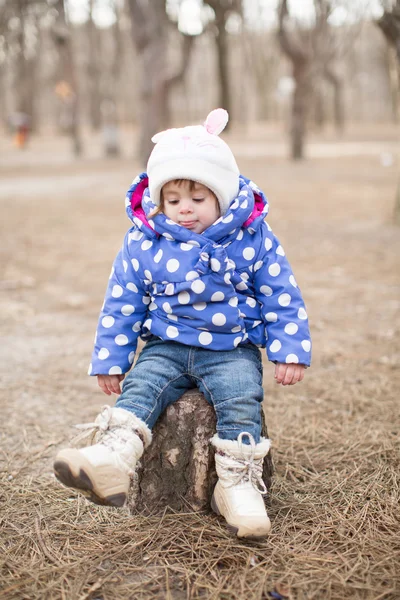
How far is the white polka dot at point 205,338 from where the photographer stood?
198cm

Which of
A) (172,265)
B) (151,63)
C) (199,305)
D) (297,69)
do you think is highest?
(151,63)

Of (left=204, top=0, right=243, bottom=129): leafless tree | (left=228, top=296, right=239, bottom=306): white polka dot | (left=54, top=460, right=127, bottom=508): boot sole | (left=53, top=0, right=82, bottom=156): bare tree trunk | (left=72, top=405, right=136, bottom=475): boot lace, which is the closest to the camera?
(left=54, top=460, right=127, bottom=508): boot sole

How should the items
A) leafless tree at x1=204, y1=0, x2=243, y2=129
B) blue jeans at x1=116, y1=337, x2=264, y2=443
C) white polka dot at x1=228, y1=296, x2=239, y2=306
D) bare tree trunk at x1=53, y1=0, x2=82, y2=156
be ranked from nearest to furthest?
blue jeans at x1=116, y1=337, x2=264, y2=443
white polka dot at x1=228, y1=296, x2=239, y2=306
bare tree trunk at x1=53, y1=0, x2=82, y2=156
leafless tree at x1=204, y1=0, x2=243, y2=129

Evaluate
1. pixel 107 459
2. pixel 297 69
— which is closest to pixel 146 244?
pixel 107 459

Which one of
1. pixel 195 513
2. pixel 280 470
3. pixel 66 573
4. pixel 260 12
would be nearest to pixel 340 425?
pixel 280 470

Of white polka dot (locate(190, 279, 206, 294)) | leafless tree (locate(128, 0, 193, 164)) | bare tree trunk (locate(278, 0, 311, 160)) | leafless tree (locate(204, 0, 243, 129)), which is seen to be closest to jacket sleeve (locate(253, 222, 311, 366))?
white polka dot (locate(190, 279, 206, 294))

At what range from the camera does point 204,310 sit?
6.48 feet

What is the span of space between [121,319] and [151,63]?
10523 millimetres

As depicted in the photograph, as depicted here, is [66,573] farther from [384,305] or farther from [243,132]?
[243,132]

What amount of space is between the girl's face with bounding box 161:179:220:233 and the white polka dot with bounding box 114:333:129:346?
1.32 feet

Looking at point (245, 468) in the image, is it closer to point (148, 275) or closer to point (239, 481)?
point (239, 481)

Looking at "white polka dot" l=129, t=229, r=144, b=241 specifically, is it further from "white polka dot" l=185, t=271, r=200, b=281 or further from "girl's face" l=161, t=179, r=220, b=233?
"white polka dot" l=185, t=271, r=200, b=281

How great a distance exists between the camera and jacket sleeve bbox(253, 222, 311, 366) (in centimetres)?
200

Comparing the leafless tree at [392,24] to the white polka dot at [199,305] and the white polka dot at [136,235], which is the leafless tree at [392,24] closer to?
the white polka dot at [136,235]
